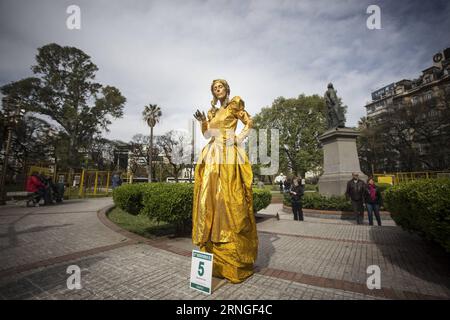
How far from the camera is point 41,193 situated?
12430 millimetres

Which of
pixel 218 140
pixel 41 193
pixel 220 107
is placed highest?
pixel 220 107

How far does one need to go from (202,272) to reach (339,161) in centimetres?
1088

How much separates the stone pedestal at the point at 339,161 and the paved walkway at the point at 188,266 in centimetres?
450

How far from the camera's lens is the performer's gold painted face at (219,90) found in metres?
3.81

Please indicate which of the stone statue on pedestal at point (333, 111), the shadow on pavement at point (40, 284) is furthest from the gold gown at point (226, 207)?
the stone statue on pedestal at point (333, 111)

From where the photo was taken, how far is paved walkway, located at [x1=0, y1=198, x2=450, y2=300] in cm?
300

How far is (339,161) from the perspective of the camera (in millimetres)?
11555

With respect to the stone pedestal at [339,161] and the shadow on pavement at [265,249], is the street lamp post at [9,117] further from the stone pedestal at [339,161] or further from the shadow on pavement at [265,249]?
the stone pedestal at [339,161]

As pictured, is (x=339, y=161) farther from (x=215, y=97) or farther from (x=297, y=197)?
(x=215, y=97)

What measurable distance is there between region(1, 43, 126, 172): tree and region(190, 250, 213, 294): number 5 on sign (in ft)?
98.0

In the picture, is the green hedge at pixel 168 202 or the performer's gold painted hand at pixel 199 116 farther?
the green hedge at pixel 168 202
